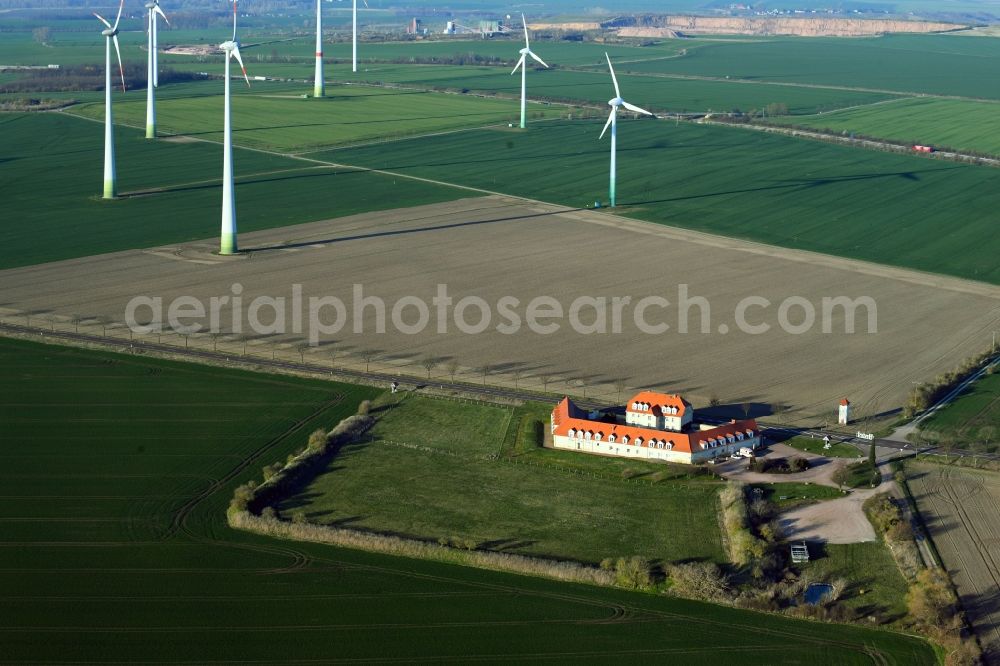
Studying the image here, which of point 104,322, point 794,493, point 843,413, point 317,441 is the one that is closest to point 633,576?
point 794,493

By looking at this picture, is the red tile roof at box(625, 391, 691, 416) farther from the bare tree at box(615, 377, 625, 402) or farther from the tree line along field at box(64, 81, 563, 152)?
the tree line along field at box(64, 81, 563, 152)

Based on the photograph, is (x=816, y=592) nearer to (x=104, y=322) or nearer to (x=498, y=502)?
(x=498, y=502)

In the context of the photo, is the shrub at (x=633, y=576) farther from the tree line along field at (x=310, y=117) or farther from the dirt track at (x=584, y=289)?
the tree line along field at (x=310, y=117)

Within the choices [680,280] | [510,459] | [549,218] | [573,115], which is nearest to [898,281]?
[680,280]

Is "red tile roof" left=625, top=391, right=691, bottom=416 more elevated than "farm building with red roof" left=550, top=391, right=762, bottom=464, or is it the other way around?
"red tile roof" left=625, top=391, right=691, bottom=416

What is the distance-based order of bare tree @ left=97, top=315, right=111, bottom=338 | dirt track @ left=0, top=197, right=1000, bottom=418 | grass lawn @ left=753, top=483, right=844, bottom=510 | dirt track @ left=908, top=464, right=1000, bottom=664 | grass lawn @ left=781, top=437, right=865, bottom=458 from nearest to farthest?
dirt track @ left=908, top=464, right=1000, bottom=664
grass lawn @ left=753, top=483, right=844, bottom=510
grass lawn @ left=781, top=437, right=865, bottom=458
dirt track @ left=0, top=197, right=1000, bottom=418
bare tree @ left=97, top=315, right=111, bottom=338

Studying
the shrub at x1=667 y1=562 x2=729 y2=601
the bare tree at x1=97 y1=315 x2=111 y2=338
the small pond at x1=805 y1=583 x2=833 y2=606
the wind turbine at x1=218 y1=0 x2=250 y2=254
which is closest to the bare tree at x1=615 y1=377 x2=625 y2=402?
the shrub at x1=667 y1=562 x2=729 y2=601

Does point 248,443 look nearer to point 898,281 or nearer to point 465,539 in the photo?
point 465,539
